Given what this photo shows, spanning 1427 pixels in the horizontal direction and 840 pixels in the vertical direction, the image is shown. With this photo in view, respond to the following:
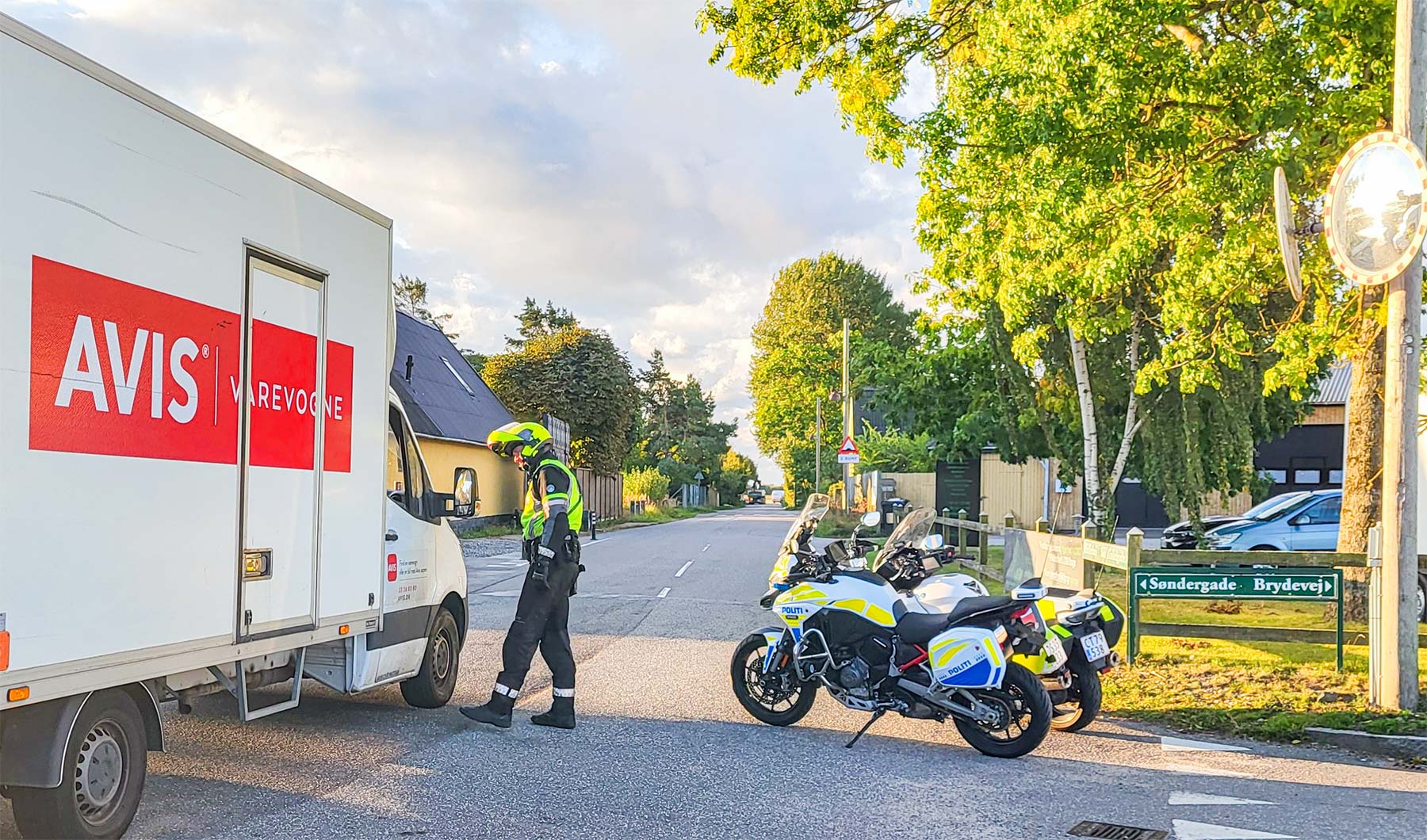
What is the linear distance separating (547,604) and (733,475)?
91.7 meters

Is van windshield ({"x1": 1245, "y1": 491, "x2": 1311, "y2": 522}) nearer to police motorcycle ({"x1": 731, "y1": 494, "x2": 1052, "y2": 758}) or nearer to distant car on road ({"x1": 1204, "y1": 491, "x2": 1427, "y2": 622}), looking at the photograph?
distant car on road ({"x1": 1204, "y1": 491, "x2": 1427, "y2": 622})

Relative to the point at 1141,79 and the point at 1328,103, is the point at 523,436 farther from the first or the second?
the point at 1328,103

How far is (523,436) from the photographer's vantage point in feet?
26.7

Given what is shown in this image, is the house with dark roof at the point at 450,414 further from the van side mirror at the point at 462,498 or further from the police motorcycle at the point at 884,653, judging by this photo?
the police motorcycle at the point at 884,653

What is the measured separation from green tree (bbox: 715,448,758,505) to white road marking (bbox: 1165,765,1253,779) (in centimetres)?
8675

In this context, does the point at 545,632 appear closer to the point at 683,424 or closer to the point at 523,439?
the point at 523,439

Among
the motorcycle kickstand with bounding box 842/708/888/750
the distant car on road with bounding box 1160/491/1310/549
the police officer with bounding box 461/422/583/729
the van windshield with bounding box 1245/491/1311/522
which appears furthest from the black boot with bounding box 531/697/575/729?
the van windshield with bounding box 1245/491/1311/522

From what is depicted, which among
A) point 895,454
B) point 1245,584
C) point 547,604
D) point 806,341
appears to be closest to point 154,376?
point 547,604

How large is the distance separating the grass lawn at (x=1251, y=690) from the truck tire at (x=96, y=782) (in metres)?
6.50

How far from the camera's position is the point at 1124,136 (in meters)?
11.4

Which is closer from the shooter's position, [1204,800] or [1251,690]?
[1204,800]

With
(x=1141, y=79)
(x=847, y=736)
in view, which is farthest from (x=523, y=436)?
(x=1141, y=79)

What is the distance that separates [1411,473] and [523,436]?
6.15 meters

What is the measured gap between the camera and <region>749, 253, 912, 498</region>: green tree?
204 ft
